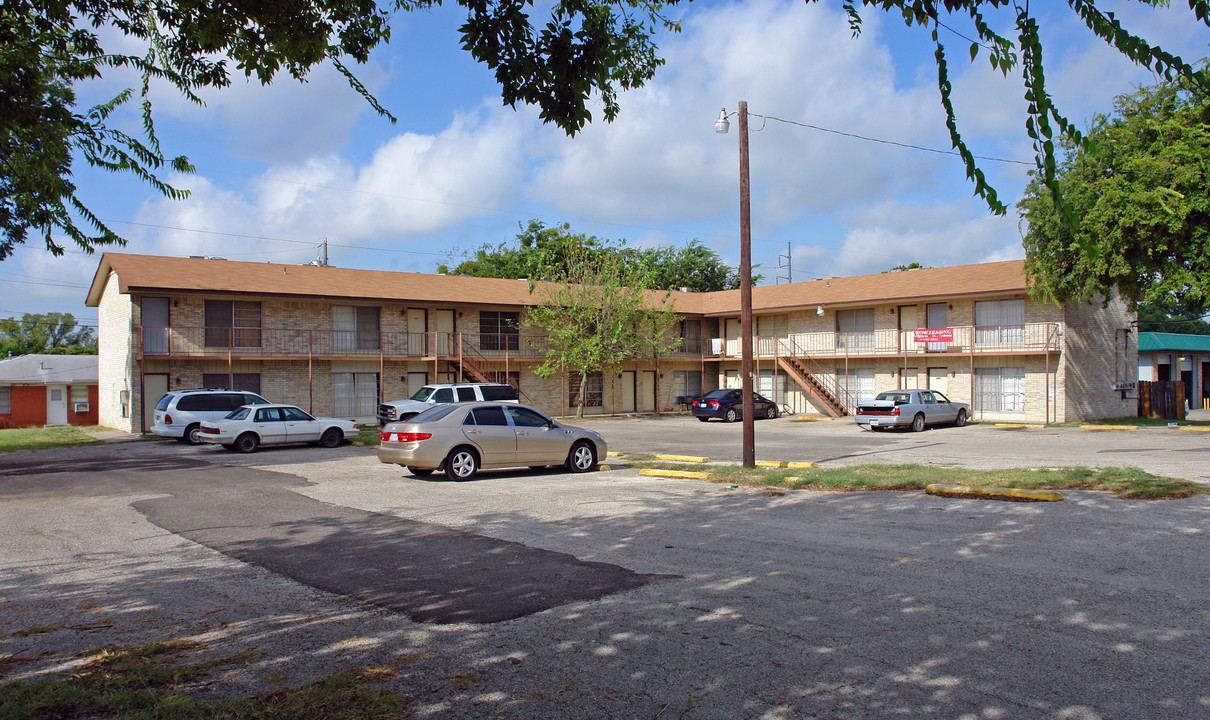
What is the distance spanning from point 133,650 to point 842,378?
36575mm

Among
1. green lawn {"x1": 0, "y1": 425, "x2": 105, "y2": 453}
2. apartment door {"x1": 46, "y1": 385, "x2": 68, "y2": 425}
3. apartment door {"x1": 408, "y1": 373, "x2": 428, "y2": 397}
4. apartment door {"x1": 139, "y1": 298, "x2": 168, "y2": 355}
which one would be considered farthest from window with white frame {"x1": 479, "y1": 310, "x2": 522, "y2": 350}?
apartment door {"x1": 46, "y1": 385, "x2": 68, "y2": 425}

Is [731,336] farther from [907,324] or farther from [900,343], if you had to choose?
[900,343]

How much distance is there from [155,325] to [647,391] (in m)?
23.2

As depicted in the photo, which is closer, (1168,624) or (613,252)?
(1168,624)

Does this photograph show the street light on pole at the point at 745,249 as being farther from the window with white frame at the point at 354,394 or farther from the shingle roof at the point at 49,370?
the shingle roof at the point at 49,370

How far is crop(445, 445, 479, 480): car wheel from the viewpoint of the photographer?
46.4 ft

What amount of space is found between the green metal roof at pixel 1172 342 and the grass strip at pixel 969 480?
116 feet

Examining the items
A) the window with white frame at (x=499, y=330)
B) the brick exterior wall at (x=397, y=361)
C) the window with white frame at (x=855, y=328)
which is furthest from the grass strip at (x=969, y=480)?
the window with white frame at (x=499, y=330)

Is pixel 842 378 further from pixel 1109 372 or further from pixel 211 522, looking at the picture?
pixel 211 522

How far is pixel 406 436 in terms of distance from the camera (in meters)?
14.1

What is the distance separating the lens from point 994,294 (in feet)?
106

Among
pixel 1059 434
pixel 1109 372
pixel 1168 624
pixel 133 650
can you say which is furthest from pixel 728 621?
pixel 1109 372

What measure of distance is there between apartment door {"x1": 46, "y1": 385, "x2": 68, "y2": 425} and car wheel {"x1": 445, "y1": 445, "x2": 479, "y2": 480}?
121ft

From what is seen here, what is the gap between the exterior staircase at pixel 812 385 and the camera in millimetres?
37250
